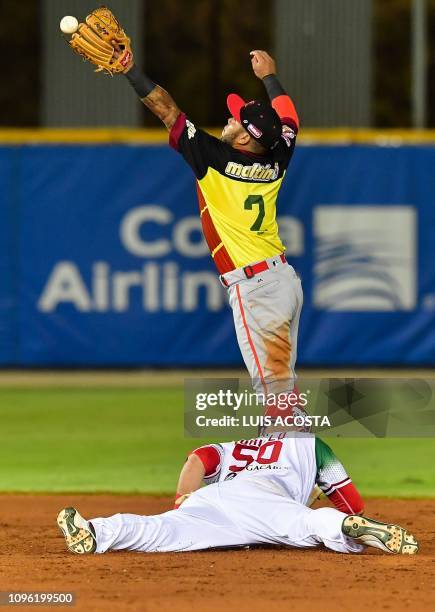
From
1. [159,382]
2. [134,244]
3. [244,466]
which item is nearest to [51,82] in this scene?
[134,244]

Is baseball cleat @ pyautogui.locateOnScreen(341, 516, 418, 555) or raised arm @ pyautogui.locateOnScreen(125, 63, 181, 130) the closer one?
baseball cleat @ pyautogui.locateOnScreen(341, 516, 418, 555)

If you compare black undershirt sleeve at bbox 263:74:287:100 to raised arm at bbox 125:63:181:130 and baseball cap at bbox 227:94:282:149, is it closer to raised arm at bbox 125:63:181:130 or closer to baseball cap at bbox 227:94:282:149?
baseball cap at bbox 227:94:282:149

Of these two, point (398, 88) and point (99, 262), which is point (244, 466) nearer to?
point (99, 262)

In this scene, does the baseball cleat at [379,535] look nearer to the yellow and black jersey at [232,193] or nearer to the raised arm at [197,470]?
the raised arm at [197,470]

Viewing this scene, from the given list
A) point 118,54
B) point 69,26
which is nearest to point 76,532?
point 118,54

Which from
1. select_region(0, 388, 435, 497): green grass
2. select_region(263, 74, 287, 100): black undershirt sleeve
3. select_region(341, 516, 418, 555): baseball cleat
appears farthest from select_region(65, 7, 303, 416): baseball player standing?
select_region(0, 388, 435, 497): green grass

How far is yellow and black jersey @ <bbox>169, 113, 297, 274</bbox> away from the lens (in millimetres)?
7715

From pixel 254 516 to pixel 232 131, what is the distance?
2225 mm

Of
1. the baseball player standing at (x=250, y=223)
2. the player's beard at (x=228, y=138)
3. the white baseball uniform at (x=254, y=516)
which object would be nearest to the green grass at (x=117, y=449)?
the baseball player standing at (x=250, y=223)

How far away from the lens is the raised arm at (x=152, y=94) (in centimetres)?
754

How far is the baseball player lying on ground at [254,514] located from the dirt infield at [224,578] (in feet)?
0.24

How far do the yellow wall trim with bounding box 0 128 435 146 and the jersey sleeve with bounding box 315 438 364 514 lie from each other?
29.2ft

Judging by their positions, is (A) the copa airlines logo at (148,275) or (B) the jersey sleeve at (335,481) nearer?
(B) the jersey sleeve at (335,481)

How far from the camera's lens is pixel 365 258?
51.1ft
